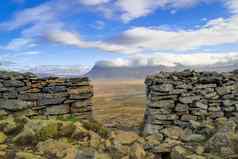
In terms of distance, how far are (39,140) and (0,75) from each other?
5192mm

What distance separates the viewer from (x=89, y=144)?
790 centimetres

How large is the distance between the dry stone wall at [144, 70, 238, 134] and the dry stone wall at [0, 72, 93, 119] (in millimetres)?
3377

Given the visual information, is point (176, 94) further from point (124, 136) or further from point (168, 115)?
point (124, 136)

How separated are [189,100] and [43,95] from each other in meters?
6.44

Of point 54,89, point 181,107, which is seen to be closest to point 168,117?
point 181,107

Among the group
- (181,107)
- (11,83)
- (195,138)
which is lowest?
(195,138)

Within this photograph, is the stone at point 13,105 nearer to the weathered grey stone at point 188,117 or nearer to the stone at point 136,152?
the stone at point 136,152

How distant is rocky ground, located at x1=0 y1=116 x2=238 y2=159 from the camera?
7345 mm

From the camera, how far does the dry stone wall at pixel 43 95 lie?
1182cm

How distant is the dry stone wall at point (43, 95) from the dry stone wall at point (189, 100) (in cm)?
338

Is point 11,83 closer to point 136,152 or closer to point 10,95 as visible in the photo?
point 10,95

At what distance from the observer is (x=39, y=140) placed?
791 cm

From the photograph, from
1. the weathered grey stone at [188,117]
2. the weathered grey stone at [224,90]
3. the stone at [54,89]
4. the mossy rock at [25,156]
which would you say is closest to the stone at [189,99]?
the weathered grey stone at [188,117]

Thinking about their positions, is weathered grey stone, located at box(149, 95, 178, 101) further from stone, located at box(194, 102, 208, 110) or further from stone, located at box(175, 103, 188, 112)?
stone, located at box(194, 102, 208, 110)
